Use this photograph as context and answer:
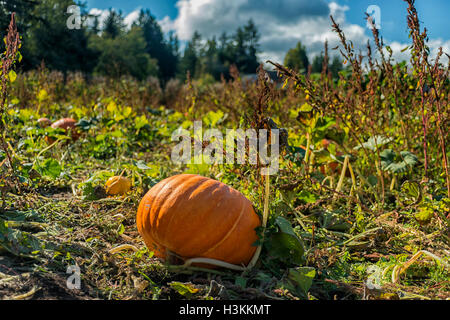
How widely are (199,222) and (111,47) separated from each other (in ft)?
128

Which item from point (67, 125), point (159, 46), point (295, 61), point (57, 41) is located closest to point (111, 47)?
point (57, 41)

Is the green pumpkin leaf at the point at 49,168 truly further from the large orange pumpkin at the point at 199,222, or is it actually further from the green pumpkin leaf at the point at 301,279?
the green pumpkin leaf at the point at 301,279

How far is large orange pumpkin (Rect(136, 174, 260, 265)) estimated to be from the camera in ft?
5.19

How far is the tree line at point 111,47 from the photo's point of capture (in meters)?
16.9

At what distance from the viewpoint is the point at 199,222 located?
5.20 ft

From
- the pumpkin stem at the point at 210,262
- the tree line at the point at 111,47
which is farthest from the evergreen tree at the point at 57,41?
the pumpkin stem at the point at 210,262

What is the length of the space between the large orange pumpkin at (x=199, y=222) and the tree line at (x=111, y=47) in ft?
3.27

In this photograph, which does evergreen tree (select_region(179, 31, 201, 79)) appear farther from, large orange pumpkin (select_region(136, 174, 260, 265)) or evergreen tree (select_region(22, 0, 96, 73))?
large orange pumpkin (select_region(136, 174, 260, 265))

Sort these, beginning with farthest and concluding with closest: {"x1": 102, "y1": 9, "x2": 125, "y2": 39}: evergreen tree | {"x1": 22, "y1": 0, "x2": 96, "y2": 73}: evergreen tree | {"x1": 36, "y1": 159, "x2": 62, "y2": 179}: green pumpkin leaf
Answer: {"x1": 102, "y1": 9, "x2": 125, "y2": 39}: evergreen tree
{"x1": 22, "y1": 0, "x2": 96, "y2": 73}: evergreen tree
{"x1": 36, "y1": 159, "x2": 62, "y2": 179}: green pumpkin leaf

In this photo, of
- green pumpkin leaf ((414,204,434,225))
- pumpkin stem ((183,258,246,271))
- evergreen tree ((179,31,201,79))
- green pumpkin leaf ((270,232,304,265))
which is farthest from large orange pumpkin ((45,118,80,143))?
evergreen tree ((179,31,201,79))

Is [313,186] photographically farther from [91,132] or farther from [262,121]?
[91,132]

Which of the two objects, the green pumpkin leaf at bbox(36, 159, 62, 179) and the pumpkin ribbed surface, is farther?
the pumpkin ribbed surface

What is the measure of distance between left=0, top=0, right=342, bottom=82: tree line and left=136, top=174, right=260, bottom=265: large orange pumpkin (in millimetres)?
997

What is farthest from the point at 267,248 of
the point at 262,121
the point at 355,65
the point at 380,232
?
the point at 355,65
